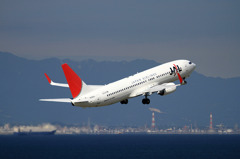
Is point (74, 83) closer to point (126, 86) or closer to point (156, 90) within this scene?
point (126, 86)

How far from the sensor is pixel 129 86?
351 ft

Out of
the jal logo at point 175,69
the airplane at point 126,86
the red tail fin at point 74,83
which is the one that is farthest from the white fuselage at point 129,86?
the red tail fin at point 74,83

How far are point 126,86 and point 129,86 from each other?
899 millimetres

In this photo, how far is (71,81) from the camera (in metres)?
100

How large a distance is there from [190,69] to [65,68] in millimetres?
35353

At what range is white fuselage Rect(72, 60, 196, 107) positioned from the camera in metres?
102

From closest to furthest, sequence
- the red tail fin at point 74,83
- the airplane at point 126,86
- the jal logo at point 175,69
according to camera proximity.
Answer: the red tail fin at point 74,83, the airplane at point 126,86, the jal logo at point 175,69

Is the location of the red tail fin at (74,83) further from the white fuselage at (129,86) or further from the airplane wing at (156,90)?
the airplane wing at (156,90)

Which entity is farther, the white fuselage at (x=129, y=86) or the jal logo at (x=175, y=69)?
the jal logo at (x=175, y=69)

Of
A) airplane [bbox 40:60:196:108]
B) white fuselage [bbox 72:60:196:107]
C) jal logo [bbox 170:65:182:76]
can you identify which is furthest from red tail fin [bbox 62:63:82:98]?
jal logo [bbox 170:65:182:76]

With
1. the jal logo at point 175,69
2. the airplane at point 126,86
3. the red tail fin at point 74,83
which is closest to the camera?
the red tail fin at point 74,83

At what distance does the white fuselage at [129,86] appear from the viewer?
334 feet

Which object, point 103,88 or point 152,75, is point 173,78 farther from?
point 103,88

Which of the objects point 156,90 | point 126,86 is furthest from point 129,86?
point 156,90
